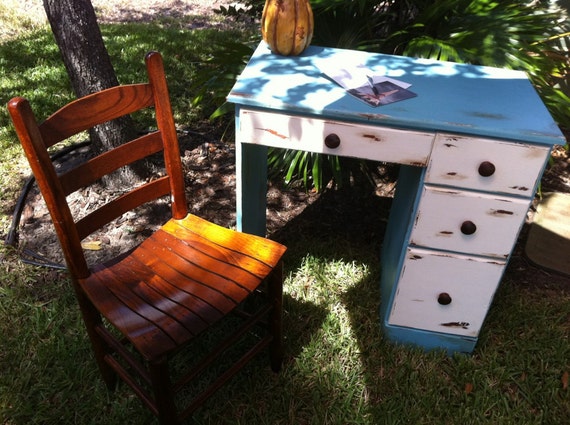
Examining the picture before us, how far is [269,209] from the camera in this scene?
3.02 meters

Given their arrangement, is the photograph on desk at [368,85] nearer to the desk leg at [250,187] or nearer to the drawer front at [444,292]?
the desk leg at [250,187]

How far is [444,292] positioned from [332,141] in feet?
2.63

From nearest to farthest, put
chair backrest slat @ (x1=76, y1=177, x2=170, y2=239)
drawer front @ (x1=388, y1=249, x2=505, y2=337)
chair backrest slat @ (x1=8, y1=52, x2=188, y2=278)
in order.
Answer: chair backrest slat @ (x1=8, y1=52, x2=188, y2=278), chair backrest slat @ (x1=76, y1=177, x2=170, y2=239), drawer front @ (x1=388, y1=249, x2=505, y2=337)

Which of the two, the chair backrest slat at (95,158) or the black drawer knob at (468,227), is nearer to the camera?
the chair backrest slat at (95,158)

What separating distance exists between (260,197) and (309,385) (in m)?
0.85

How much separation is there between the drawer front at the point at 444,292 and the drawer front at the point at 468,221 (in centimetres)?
6

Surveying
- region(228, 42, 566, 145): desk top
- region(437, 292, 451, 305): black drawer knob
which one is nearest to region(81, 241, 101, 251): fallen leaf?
region(228, 42, 566, 145): desk top

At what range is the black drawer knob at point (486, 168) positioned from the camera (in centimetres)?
167

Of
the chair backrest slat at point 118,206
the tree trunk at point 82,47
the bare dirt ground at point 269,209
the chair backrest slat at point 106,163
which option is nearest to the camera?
the chair backrest slat at point 106,163

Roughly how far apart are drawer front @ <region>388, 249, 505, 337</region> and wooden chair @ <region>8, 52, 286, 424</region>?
1.80 ft

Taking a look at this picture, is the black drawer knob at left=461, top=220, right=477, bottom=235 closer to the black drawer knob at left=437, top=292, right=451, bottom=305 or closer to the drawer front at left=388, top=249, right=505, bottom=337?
the drawer front at left=388, top=249, right=505, bottom=337

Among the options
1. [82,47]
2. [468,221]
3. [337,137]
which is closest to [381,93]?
[337,137]

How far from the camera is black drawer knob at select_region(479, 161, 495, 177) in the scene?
1666 millimetres

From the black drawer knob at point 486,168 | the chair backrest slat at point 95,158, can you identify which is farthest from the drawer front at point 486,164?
the chair backrest slat at point 95,158
